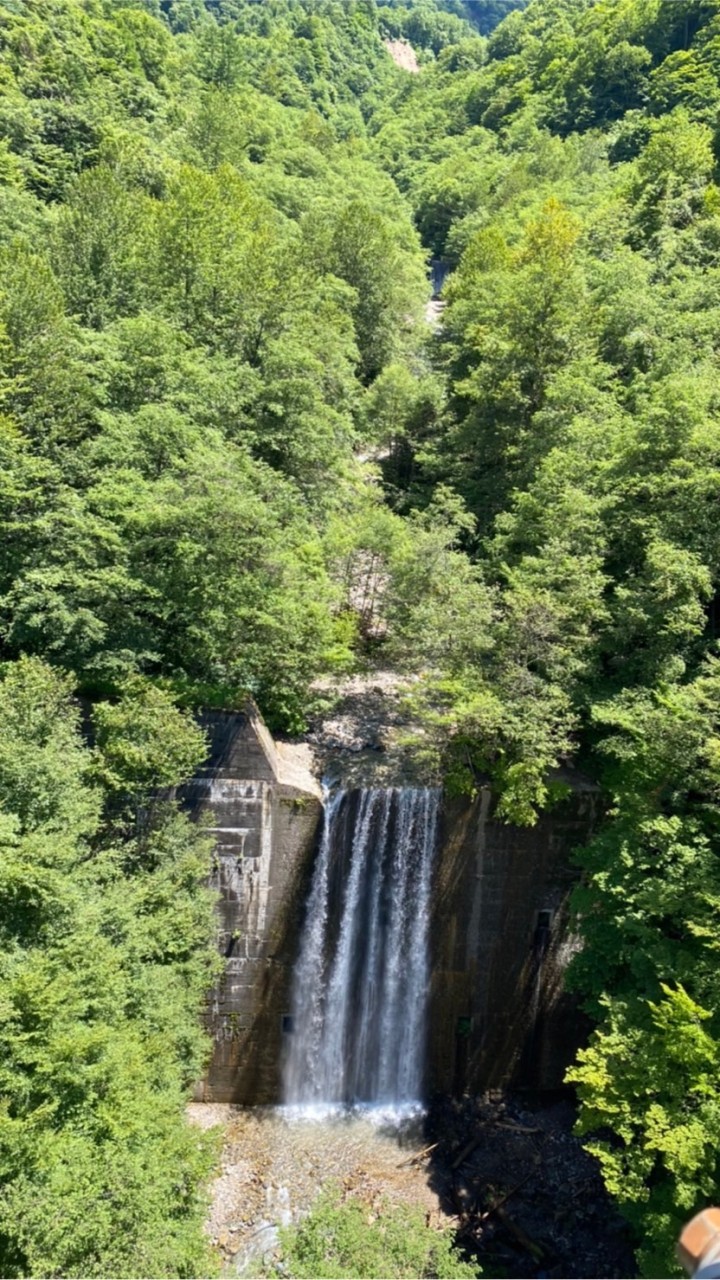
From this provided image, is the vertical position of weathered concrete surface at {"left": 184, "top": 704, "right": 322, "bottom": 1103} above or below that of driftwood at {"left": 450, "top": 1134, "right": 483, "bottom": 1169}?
above

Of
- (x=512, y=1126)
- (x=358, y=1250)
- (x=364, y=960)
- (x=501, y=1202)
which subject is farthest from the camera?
(x=364, y=960)

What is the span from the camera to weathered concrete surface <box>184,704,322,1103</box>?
62.3 ft

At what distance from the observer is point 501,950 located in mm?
19594

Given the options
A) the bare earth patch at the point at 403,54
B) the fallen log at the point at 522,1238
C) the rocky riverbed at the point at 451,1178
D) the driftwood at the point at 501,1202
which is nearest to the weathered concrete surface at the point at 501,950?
the rocky riverbed at the point at 451,1178

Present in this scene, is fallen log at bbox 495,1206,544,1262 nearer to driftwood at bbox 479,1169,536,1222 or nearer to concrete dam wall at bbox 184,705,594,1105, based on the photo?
driftwood at bbox 479,1169,536,1222

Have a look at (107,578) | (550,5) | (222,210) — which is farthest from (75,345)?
(550,5)

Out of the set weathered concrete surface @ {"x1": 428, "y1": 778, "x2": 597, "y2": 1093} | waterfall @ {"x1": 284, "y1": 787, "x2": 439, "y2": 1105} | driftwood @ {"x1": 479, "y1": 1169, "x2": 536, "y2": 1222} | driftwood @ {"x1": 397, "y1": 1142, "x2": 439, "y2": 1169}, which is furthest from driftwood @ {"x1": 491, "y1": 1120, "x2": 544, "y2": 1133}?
waterfall @ {"x1": 284, "y1": 787, "x2": 439, "y2": 1105}

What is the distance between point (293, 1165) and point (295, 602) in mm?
14074

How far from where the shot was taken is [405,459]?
32312 mm

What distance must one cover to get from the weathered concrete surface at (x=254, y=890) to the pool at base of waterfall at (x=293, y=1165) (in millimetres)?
891

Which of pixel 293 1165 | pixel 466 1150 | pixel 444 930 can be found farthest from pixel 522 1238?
pixel 444 930

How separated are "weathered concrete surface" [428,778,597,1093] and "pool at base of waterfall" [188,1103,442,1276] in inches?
82.9

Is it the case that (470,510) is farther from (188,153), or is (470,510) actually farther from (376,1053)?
(188,153)

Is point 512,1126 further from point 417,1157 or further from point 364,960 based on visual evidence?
point 364,960
